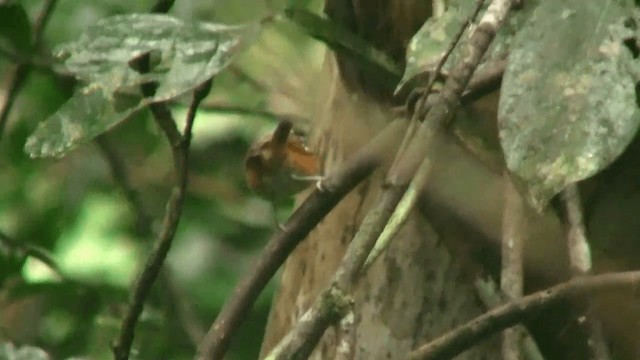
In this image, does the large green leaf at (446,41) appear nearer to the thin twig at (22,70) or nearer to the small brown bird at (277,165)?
the small brown bird at (277,165)

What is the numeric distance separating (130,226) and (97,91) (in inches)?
34.6

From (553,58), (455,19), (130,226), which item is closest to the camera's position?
(553,58)

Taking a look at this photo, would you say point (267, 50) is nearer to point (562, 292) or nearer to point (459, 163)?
point (459, 163)

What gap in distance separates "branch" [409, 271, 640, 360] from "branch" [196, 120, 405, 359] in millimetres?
137

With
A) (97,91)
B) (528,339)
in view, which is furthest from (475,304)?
(97,91)

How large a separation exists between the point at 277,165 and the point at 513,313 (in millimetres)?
224

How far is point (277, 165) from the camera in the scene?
0.73 metres

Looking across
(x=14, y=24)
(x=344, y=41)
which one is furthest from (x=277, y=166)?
(x=14, y=24)

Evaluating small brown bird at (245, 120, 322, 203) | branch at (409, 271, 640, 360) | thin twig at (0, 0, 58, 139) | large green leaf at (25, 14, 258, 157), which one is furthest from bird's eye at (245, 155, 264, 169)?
thin twig at (0, 0, 58, 139)

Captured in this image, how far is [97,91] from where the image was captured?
2.06ft

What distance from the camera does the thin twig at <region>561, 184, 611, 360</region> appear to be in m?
0.59

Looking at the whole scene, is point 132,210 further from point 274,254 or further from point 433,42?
point 433,42

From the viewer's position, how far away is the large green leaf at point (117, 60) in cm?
61

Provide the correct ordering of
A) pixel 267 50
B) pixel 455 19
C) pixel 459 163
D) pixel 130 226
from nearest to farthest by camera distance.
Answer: pixel 455 19, pixel 459 163, pixel 267 50, pixel 130 226
